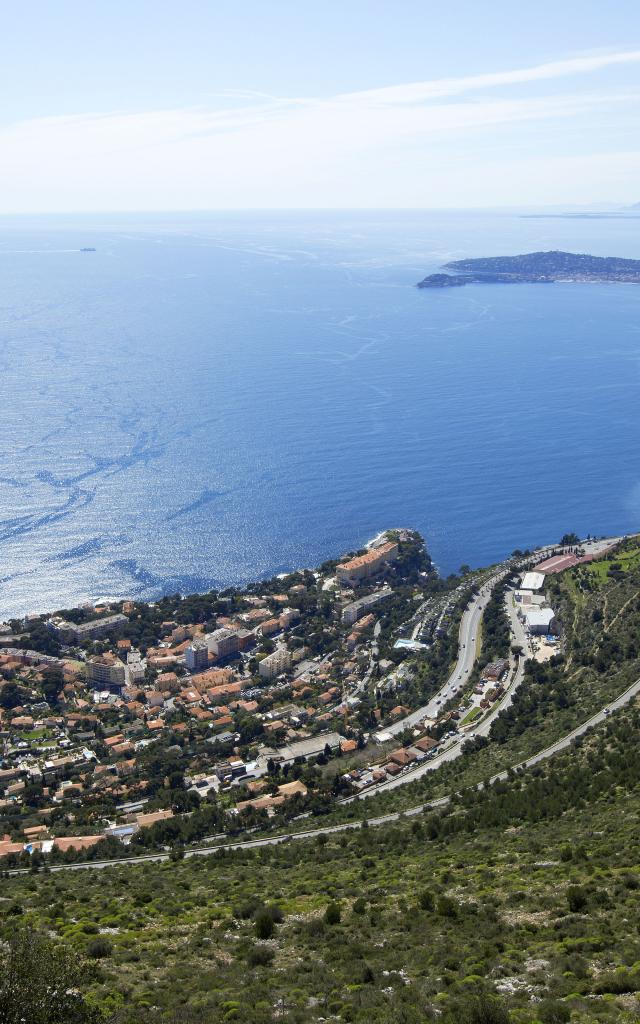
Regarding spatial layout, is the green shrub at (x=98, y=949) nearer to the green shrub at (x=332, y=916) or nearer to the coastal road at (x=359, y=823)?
the green shrub at (x=332, y=916)

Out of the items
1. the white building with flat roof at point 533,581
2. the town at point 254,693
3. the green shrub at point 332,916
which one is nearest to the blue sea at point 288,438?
the town at point 254,693

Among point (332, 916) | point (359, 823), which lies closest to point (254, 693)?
point (359, 823)

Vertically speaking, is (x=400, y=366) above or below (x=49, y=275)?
below

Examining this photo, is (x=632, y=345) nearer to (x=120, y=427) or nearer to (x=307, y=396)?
(x=307, y=396)

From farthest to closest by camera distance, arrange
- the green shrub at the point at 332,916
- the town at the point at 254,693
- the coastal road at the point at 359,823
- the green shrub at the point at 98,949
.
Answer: the town at the point at 254,693
the coastal road at the point at 359,823
the green shrub at the point at 332,916
the green shrub at the point at 98,949

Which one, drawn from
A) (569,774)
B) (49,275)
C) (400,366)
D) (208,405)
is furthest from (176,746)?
(49,275)
